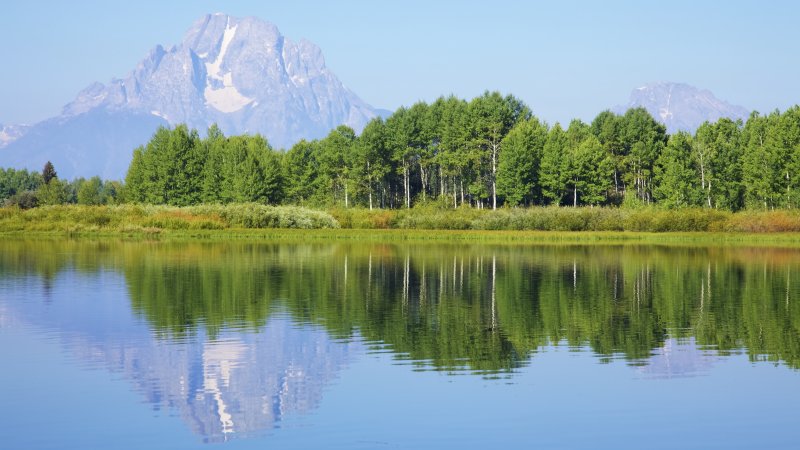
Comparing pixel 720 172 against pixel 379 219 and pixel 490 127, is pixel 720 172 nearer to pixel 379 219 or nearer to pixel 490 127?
pixel 490 127

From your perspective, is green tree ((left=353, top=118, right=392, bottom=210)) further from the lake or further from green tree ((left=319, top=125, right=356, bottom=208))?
the lake

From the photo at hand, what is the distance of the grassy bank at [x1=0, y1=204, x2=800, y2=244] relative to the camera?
86.6 m

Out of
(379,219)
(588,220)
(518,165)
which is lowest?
(588,220)

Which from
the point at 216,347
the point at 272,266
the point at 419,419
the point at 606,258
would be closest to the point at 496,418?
the point at 419,419

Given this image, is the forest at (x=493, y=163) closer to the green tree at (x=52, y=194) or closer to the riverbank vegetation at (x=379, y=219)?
Answer: the riverbank vegetation at (x=379, y=219)

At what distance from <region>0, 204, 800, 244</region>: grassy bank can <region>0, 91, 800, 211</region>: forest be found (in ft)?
32.3

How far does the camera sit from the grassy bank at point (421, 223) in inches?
3408

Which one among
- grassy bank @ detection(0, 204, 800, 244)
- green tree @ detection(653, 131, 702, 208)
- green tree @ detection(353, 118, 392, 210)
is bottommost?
grassy bank @ detection(0, 204, 800, 244)

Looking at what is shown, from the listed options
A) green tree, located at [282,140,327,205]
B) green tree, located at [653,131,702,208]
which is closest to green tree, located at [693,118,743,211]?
green tree, located at [653,131,702,208]

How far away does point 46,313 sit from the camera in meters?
33.3

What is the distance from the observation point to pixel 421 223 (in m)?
97.7

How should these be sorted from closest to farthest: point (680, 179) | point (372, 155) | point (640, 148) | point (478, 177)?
point (680, 179), point (478, 177), point (640, 148), point (372, 155)

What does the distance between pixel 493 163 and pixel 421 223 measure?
17659mm

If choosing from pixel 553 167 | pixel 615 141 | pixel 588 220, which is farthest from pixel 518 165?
pixel 615 141
